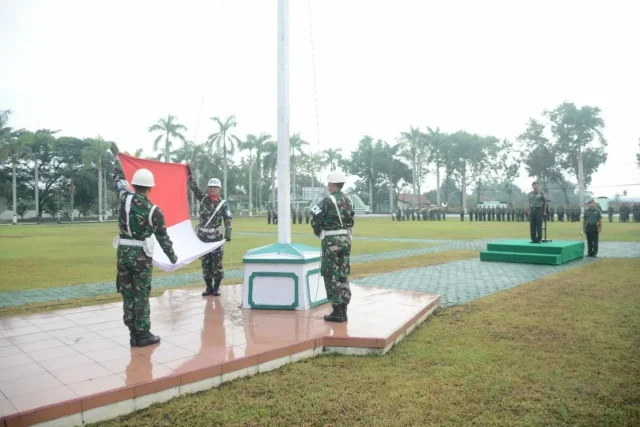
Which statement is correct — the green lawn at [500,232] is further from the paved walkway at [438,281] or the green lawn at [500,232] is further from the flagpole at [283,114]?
the flagpole at [283,114]

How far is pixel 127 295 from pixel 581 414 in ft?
13.8

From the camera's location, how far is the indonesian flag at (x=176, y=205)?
6961mm

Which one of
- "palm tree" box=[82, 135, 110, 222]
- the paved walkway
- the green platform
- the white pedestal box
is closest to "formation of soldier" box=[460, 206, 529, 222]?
the paved walkway

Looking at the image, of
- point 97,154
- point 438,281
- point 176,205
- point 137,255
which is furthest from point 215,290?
point 97,154

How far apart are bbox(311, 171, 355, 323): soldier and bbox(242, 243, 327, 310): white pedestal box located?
0.55 meters

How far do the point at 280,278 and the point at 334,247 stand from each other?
110 centimetres

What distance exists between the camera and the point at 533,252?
1257 centimetres

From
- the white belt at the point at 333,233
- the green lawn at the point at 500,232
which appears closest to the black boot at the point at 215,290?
the white belt at the point at 333,233

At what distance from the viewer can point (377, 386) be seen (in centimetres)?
402

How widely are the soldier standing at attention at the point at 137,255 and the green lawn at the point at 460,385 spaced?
129 cm

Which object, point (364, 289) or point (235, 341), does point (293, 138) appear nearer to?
point (364, 289)

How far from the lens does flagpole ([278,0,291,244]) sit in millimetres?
6449

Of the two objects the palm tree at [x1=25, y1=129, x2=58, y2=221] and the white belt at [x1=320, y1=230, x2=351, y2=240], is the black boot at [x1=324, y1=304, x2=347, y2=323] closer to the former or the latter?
the white belt at [x1=320, y1=230, x2=351, y2=240]

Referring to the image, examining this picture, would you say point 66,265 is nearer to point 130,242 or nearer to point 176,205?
point 176,205
